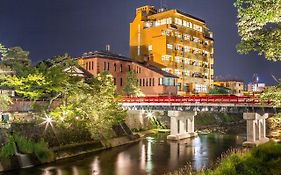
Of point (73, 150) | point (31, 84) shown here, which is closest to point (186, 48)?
point (31, 84)

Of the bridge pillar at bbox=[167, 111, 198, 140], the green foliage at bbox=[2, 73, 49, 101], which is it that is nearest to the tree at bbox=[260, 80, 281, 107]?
the green foliage at bbox=[2, 73, 49, 101]

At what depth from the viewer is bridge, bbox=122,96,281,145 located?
158 feet

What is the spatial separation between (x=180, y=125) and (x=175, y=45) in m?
43.7

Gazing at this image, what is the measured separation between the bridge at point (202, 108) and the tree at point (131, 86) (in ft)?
31.6

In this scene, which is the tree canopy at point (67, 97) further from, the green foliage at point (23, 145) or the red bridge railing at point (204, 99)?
the red bridge railing at point (204, 99)

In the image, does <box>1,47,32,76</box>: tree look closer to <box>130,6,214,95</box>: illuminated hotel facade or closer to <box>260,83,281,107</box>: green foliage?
<box>130,6,214,95</box>: illuminated hotel facade

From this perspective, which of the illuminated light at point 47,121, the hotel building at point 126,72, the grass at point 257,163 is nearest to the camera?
the grass at point 257,163

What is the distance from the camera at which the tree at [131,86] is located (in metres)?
77.4

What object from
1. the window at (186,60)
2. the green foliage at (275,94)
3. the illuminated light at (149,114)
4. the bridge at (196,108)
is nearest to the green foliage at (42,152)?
the bridge at (196,108)

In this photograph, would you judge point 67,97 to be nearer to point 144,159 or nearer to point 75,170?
point 144,159

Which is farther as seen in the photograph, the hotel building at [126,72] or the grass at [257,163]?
the hotel building at [126,72]

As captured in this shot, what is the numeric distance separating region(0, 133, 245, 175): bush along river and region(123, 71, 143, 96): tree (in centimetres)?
2287

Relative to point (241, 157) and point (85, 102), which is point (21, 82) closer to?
point (85, 102)

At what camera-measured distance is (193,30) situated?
106375mm
